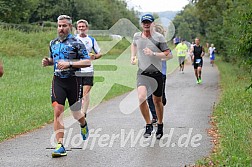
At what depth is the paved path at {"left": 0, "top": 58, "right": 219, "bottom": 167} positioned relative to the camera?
7055 millimetres

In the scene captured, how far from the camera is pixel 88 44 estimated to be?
10.3 m

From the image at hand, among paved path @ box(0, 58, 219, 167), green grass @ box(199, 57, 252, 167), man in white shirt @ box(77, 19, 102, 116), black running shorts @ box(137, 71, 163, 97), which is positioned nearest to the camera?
green grass @ box(199, 57, 252, 167)

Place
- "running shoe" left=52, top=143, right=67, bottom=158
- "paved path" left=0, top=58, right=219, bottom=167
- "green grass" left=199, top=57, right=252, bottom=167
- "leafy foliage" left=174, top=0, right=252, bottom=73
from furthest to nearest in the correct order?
"leafy foliage" left=174, top=0, right=252, bottom=73 → "running shoe" left=52, top=143, right=67, bottom=158 → "paved path" left=0, top=58, right=219, bottom=167 → "green grass" left=199, top=57, right=252, bottom=167

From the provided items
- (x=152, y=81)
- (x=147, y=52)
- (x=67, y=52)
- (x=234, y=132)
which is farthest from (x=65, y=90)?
(x=234, y=132)

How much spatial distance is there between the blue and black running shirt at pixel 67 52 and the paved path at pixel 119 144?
1.17 meters

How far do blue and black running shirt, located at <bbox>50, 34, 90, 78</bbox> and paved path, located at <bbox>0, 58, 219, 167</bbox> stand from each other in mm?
1172

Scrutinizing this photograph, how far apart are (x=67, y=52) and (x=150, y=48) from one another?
1645mm

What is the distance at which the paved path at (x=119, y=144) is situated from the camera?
7.05 metres

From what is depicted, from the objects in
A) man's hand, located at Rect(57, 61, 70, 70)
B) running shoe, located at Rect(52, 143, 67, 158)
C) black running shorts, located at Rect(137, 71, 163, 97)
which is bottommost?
running shoe, located at Rect(52, 143, 67, 158)

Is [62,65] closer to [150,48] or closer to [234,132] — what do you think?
[150,48]

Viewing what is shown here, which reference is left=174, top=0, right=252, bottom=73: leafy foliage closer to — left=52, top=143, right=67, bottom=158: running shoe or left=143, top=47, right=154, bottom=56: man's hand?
left=143, top=47, right=154, bottom=56: man's hand

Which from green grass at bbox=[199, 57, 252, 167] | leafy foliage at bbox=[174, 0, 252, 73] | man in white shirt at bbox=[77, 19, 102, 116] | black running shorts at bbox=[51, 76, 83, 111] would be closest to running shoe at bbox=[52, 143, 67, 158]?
black running shorts at bbox=[51, 76, 83, 111]

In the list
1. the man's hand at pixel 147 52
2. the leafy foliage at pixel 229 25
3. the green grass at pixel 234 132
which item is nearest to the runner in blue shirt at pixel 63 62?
the man's hand at pixel 147 52

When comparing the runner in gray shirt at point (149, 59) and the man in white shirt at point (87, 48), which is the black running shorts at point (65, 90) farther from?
the man in white shirt at point (87, 48)
